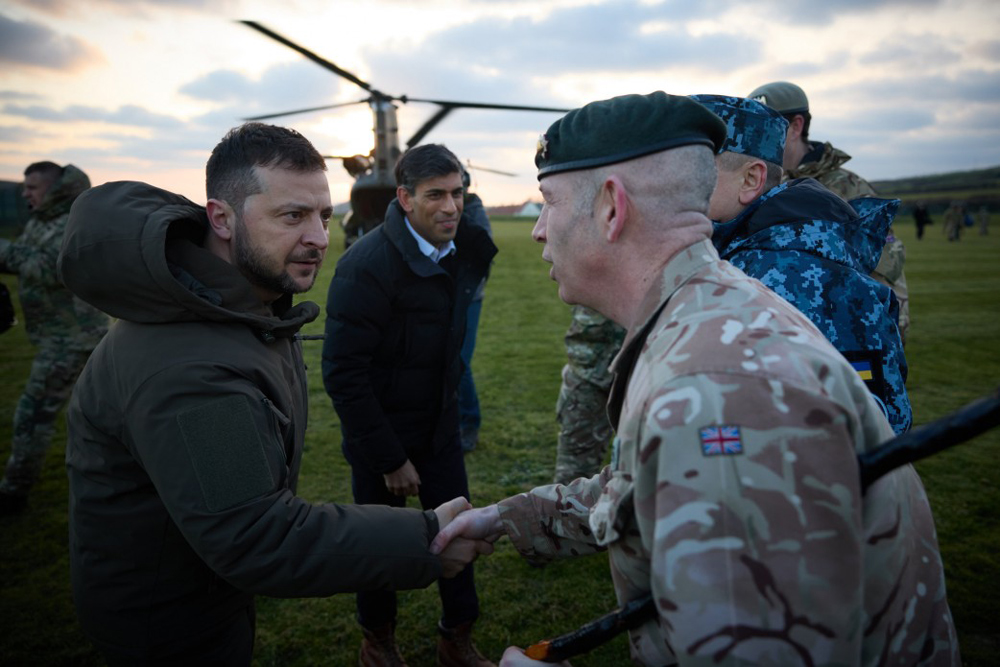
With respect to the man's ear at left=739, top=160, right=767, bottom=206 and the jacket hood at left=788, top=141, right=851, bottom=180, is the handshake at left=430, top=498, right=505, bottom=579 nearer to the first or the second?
the man's ear at left=739, top=160, right=767, bottom=206

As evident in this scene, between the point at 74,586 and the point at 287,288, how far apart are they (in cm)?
120

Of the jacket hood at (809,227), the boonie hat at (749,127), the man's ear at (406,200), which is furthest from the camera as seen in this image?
the man's ear at (406,200)

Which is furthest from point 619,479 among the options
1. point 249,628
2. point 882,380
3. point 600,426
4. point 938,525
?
point 938,525

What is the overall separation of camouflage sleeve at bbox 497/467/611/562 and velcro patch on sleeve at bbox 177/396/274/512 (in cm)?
77

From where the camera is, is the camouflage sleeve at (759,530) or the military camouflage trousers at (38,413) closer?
the camouflage sleeve at (759,530)

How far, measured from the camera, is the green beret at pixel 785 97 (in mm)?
4117

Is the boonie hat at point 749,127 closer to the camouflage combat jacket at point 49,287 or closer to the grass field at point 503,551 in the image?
the grass field at point 503,551

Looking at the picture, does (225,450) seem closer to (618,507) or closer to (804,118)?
(618,507)

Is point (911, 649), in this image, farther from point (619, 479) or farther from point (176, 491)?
point (176, 491)

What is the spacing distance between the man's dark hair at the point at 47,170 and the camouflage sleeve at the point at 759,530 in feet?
21.3

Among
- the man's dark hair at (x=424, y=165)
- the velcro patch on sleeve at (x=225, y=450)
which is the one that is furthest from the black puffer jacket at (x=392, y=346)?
the velcro patch on sleeve at (x=225, y=450)

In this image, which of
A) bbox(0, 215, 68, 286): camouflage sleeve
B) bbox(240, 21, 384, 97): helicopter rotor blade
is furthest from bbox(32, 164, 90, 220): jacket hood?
bbox(240, 21, 384, 97): helicopter rotor blade

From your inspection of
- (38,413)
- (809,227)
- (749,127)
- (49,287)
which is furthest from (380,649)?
(49,287)

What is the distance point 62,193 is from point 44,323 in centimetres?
122
